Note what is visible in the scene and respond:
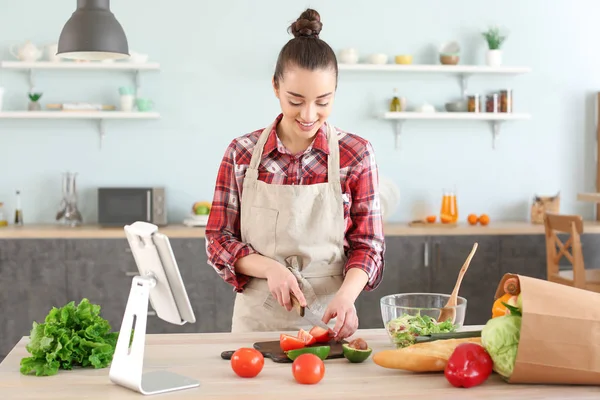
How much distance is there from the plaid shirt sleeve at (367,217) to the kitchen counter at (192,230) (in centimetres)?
235

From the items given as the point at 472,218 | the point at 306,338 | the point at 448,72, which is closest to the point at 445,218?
the point at 472,218

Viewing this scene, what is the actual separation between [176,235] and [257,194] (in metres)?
2.37

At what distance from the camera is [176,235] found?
14.6ft

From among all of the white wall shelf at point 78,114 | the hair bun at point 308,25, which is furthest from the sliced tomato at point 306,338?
the white wall shelf at point 78,114

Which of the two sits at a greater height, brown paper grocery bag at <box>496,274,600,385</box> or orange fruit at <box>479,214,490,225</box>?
orange fruit at <box>479,214,490,225</box>

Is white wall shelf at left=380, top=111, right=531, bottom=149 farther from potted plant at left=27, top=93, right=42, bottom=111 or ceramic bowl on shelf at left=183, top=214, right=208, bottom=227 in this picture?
potted plant at left=27, top=93, right=42, bottom=111

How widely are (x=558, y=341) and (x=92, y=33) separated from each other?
2.08m

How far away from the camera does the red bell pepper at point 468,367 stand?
1521mm

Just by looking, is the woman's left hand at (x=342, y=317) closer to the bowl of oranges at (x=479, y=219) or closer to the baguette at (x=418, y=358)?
the baguette at (x=418, y=358)

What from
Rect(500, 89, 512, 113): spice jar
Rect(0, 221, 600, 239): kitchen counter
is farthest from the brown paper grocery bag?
Rect(500, 89, 512, 113): spice jar

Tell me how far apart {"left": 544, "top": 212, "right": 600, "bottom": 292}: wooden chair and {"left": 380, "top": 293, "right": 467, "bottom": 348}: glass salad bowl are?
264 cm

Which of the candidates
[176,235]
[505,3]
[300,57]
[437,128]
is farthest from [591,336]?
[505,3]

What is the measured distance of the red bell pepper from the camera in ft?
4.99

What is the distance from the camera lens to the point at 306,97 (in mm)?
1973
